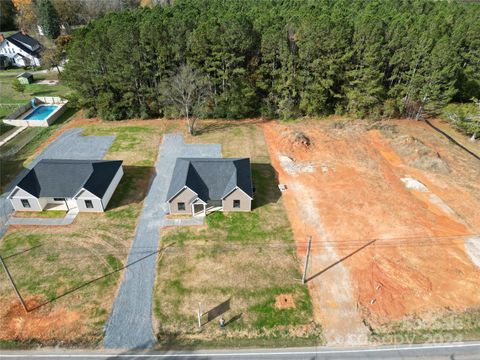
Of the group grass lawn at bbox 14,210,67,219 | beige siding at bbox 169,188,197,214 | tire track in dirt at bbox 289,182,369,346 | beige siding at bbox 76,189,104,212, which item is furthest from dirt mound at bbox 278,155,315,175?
grass lawn at bbox 14,210,67,219

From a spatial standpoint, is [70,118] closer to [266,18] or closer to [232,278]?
[266,18]

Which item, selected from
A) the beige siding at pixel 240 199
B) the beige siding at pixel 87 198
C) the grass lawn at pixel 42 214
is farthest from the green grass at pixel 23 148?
the beige siding at pixel 240 199

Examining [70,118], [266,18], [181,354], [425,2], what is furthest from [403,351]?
[425,2]

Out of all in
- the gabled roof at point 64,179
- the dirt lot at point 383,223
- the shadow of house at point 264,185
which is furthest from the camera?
the shadow of house at point 264,185

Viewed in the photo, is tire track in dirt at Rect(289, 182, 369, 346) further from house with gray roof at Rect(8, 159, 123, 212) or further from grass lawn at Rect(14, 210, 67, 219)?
grass lawn at Rect(14, 210, 67, 219)

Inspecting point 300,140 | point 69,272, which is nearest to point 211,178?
point 69,272

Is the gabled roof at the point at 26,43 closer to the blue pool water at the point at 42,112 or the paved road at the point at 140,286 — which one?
the blue pool water at the point at 42,112

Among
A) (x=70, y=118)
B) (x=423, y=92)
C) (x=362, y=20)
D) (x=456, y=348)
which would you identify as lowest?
(x=456, y=348)
